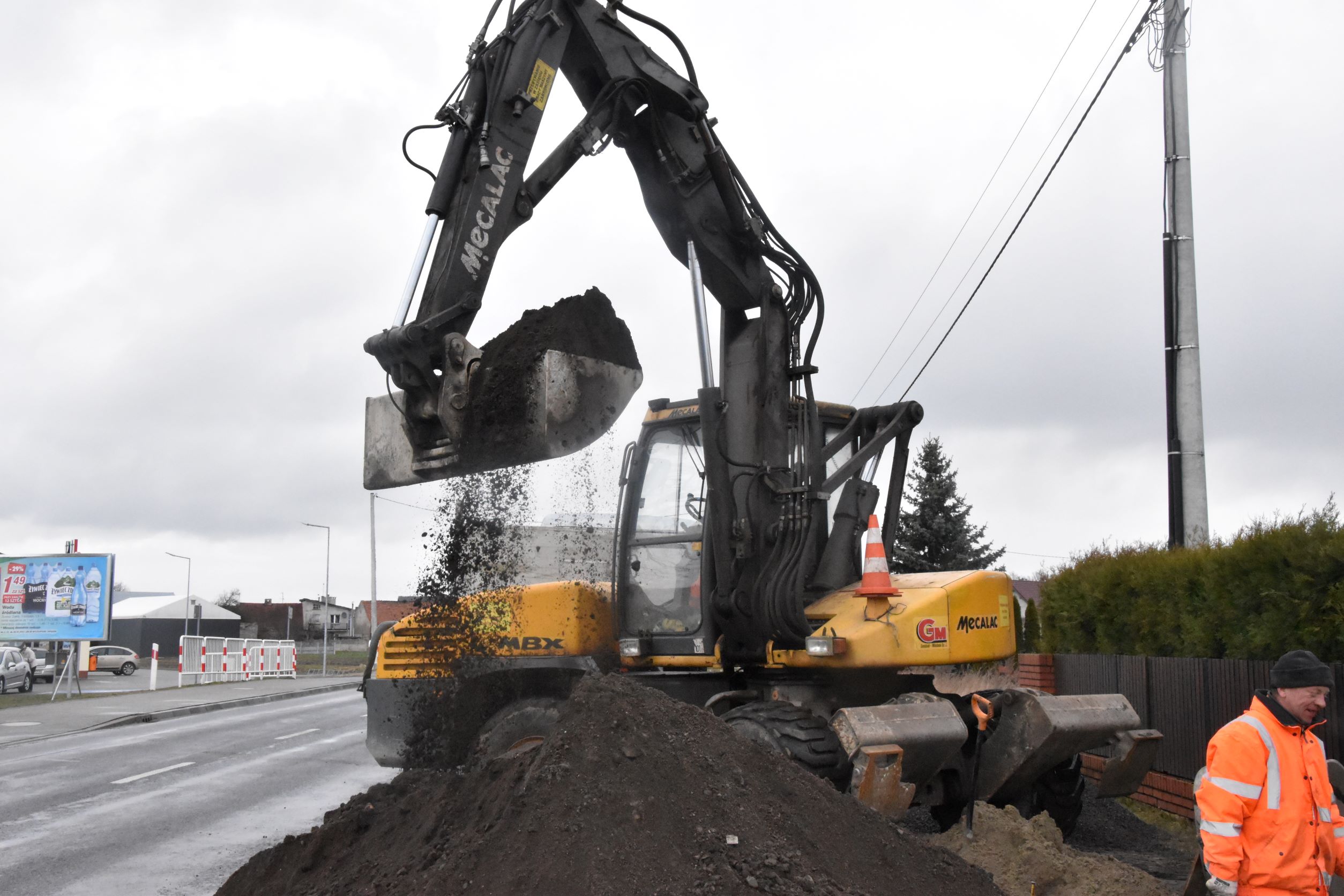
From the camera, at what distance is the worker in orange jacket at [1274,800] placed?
4430 millimetres

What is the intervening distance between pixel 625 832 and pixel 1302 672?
2667 millimetres

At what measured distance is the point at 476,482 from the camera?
25.6 feet

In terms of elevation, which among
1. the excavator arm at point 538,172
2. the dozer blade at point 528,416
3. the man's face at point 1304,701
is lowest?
the man's face at point 1304,701

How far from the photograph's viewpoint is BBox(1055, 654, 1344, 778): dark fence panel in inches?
297

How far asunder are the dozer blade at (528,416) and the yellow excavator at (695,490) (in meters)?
0.01

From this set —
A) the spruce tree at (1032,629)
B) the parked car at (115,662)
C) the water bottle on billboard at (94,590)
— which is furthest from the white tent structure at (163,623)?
the spruce tree at (1032,629)

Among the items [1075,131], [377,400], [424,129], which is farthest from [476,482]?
[1075,131]

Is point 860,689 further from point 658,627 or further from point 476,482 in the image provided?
point 476,482

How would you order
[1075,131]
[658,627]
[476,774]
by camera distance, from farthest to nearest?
[1075,131]
[658,627]
[476,774]

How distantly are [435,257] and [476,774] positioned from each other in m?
3.12

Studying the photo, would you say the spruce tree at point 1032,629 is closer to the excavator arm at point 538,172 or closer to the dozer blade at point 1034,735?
the dozer blade at point 1034,735

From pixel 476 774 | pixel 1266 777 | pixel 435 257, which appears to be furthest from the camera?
pixel 435 257

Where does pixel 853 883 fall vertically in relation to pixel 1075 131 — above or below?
below

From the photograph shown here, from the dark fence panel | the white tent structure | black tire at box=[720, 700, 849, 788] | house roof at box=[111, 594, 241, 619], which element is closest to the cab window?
black tire at box=[720, 700, 849, 788]
